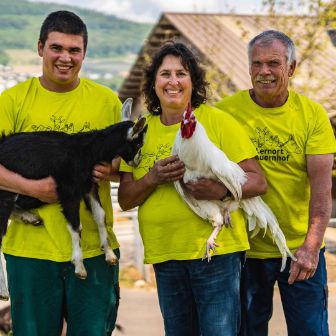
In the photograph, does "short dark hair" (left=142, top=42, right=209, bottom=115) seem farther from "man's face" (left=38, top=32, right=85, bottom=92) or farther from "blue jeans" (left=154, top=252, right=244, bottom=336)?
"blue jeans" (left=154, top=252, right=244, bottom=336)

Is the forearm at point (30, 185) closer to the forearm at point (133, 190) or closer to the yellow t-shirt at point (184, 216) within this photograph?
the forearm at point (133, 190)

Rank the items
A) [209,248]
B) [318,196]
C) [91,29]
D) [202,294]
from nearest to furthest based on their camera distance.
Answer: [209,248] → [202,294] → [318,196] → [91,29]

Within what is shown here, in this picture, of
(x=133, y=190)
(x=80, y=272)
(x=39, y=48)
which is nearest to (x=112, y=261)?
(x=80, y=272)

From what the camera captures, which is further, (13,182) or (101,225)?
(101,225)

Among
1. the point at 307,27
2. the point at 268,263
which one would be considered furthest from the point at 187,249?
the point at 307,27

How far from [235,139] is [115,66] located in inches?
4219

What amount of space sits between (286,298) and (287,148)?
1011mm

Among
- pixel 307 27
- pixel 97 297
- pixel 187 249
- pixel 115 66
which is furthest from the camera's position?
pixel 115 66

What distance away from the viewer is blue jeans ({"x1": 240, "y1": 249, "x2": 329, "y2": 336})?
14.0 ft

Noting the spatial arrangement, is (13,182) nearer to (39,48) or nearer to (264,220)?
(39,48)

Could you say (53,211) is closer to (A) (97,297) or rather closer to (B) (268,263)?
(A) (97,297)

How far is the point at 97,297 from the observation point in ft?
13.8

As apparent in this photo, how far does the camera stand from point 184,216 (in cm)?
395

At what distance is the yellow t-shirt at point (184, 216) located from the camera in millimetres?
3947
